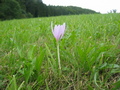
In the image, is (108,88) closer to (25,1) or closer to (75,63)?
(75,63)

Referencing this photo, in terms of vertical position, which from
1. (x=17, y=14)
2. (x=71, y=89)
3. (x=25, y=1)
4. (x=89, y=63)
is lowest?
(x=71, y=89)

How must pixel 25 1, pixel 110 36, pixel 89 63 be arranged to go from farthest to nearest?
pixel 25 1 < pixel 110 36 < pixel 89 63

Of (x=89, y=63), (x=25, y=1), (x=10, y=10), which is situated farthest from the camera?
(x=25, y=1)

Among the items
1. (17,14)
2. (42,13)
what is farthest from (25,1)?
(17,14)

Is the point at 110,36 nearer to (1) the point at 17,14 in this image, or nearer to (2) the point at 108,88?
(2) the point at 108,88

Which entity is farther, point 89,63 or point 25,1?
point 25,1

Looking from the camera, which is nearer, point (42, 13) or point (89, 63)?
point (89, 63)

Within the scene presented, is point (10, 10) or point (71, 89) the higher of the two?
point (10, 10)

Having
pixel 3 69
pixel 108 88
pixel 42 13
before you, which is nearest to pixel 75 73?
pixel 108 88

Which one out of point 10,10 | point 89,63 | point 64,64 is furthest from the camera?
point 10,10
